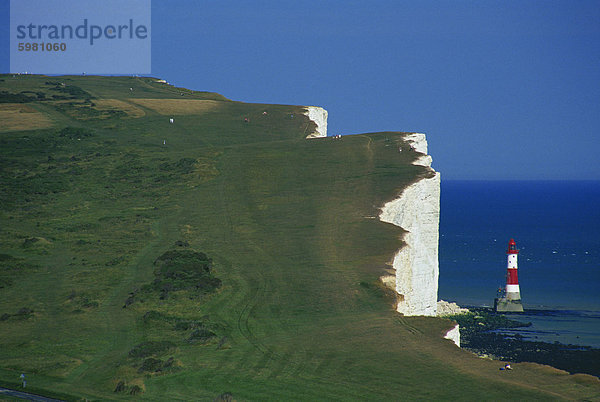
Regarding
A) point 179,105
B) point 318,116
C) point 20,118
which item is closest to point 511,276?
point 318,116

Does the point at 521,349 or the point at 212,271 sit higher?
the point at 212,271

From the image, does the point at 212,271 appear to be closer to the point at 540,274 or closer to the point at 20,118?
the point at 540,274

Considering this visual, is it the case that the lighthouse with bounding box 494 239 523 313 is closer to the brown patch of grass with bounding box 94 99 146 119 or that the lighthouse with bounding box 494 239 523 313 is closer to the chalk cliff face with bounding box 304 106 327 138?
the chalk cliff face with bounding box 304 106 327 138

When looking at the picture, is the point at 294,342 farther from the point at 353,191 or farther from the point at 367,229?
the point at 353,191

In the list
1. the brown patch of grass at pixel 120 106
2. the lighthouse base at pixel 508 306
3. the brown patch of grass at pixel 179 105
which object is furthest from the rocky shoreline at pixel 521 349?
the brown patch of grass at pixel 120 106

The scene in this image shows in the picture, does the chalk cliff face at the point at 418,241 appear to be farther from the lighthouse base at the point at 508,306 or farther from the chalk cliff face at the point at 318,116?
the chalk cliff face at the point at 318,116

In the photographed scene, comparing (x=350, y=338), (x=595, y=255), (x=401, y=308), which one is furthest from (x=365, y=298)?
(x=595, y=255)
